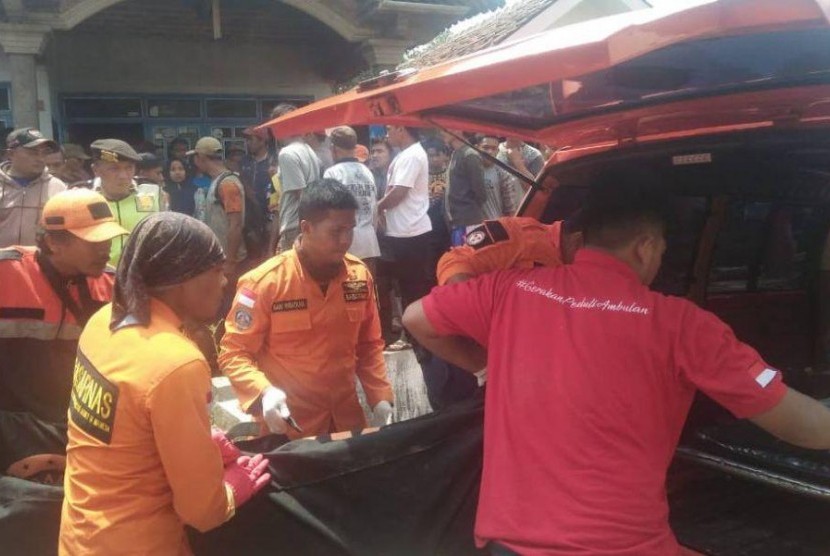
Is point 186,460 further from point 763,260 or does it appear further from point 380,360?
point 763,260

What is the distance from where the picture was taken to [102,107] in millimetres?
11914

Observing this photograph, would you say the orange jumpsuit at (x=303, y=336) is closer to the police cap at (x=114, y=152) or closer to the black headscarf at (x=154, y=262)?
the black headscarf at (x=154, y=262)

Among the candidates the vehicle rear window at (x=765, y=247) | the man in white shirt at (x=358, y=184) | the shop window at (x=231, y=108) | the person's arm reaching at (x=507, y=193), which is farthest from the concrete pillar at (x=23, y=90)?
the vehicle rear window at (x=765, y=247)

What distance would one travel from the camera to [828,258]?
3.23 metres

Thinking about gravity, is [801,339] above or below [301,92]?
below

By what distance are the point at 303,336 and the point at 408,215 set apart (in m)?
3.64

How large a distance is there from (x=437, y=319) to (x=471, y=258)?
46 cm

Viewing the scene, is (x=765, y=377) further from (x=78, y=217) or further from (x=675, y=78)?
(x=78, y=217)

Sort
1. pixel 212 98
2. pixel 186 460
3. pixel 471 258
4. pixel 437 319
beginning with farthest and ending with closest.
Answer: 1. pixel 212 98
2. pixel 471 258
3. pixel 437 319
4. pixel 186 460

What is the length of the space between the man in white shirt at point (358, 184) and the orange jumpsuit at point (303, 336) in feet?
9.18

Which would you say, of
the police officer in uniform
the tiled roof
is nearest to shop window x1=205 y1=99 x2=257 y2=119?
the tiled roof

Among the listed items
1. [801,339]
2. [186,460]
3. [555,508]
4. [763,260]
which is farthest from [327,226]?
[801,339]

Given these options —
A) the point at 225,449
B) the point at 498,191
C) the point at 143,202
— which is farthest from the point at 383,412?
the point at 498,191

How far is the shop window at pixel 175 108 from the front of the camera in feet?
40.1
